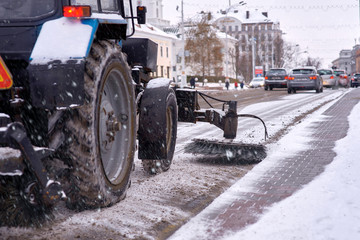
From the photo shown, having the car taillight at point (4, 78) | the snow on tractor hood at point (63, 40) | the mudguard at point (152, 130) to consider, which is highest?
the snow on tractor hood at point (63, 40)

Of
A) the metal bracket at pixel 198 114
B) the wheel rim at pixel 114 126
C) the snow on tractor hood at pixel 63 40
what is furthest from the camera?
the metal bracket at pixel 198 114

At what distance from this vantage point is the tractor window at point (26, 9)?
426 cm

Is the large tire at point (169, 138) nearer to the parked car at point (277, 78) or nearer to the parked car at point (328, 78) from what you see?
the parked car at point (277, 78)

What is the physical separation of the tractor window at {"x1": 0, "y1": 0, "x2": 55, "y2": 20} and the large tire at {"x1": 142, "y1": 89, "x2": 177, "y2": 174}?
1962mm

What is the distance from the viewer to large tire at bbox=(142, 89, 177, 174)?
20.1ft

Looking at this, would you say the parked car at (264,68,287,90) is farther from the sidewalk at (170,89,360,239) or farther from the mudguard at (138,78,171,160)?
the mudguard at (138,78,171,160)

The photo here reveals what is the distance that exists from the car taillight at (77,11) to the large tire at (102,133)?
28cm

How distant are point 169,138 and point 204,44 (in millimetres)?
60539

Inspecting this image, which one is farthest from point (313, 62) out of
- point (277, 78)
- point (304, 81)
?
point (304, 81)

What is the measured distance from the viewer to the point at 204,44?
66.2 m

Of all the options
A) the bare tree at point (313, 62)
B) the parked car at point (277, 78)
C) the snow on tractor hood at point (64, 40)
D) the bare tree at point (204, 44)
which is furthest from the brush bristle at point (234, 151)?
the bare tree at point (313, 62)

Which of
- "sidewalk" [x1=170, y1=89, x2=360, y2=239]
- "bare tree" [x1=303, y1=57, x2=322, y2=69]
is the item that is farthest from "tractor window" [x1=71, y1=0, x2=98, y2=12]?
"bare tree" [x1=303, y1=57, x2=322, y2=69]

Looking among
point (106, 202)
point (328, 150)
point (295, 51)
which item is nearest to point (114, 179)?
point (106, 202)

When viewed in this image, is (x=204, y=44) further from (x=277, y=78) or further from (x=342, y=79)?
(x=277, y=78)
